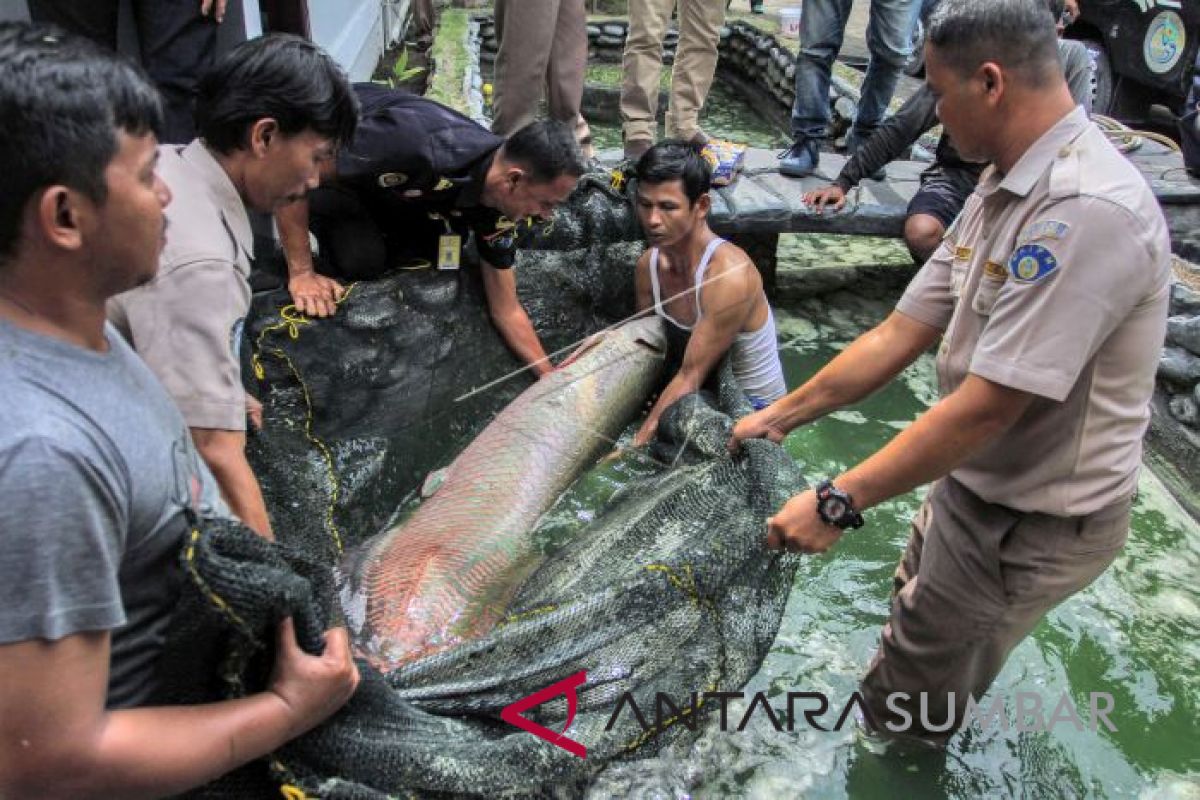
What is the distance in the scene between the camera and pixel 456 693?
211 cm

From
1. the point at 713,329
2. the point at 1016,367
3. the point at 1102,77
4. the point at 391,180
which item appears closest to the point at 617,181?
the point at 713,329

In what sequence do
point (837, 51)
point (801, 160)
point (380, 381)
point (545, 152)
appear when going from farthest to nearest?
point (801, 160), point (837, 51), point (380, 381), point (545, 152)

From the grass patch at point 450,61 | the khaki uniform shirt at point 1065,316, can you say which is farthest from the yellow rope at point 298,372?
the grass patch at point 450,61

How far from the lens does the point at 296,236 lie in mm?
3691

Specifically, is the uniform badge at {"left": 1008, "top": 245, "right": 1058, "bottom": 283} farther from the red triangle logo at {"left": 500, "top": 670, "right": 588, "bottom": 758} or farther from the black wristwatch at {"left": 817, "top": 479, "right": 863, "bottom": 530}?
the red triangle logo at {"left": 500, "top": 670, "right": 588, "bottom": 758}

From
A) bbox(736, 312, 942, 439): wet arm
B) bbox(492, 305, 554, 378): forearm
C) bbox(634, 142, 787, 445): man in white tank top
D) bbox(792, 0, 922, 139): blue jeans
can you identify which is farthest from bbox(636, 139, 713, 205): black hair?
bbox(792, 0, 922, 139): blue jeans

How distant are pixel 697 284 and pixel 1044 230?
247 cm

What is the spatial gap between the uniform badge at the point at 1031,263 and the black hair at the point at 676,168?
2323 mm

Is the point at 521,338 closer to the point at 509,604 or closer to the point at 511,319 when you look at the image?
the point at 511,319

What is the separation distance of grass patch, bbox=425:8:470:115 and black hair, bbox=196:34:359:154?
177 inches

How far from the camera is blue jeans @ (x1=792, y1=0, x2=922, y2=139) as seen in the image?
19.9 feet

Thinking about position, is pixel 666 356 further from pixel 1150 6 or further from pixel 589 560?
pixel 1150 6

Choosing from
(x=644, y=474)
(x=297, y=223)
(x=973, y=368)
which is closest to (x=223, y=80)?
(x=297, y=223)

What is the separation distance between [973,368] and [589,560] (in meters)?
1.42
